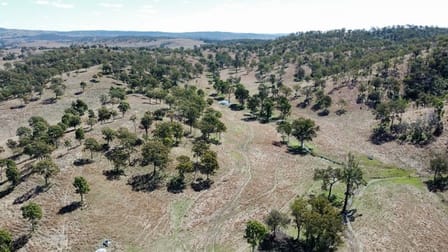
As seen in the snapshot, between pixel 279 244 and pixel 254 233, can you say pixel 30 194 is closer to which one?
pixel 254 233

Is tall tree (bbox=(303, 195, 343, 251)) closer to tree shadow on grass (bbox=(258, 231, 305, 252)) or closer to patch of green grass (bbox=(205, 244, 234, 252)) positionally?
tree shadow on grass (bbox=(258, 231, 305, 252))

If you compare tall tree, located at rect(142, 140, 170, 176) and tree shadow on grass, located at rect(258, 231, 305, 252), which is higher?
tall tree, located at rect(142, 140, 170, 176)

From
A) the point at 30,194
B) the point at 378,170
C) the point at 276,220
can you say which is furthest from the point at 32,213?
the point at 378,170

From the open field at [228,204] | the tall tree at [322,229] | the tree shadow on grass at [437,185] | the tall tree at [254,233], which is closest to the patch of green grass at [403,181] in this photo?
the open field at [228,204]

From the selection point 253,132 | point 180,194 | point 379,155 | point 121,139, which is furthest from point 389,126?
point 121,139

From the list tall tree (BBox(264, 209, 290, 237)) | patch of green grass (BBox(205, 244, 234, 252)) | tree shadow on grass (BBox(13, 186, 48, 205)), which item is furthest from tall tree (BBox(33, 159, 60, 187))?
tall tree (BBox(264, 209, 290, 237))

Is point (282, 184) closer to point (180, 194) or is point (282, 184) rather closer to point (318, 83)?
point (180, 194)

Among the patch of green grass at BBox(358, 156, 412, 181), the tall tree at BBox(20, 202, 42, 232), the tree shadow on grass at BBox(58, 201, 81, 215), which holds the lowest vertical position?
the patch of green grass at BBox(358, 156, 412, 181)
